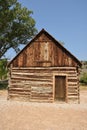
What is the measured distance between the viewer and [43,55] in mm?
22109

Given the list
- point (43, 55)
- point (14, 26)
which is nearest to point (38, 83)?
point (43, 55)

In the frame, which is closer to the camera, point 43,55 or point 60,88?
point 60,88

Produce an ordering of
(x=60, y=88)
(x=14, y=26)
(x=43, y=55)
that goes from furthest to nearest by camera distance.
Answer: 1. (x=14, y=26)
2. (x=43, y=55)
3. (x=60, y=88)

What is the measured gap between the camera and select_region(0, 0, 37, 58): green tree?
127ft

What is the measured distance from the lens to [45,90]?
21.9 metres

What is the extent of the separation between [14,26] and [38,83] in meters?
21.0

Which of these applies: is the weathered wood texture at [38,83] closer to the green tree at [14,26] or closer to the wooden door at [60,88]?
the wooden door at [60,88]

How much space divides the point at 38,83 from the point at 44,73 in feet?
3.40

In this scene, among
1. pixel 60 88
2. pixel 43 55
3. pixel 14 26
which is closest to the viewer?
pixel 60 88

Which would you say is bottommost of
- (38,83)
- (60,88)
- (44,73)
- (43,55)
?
(60,88)

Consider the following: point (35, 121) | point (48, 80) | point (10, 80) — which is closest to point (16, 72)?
point (10, 80)

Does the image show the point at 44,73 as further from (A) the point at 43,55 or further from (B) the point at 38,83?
(A) the point at 43,55

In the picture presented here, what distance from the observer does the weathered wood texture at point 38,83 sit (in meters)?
21.7

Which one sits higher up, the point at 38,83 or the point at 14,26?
the point at 14,26
